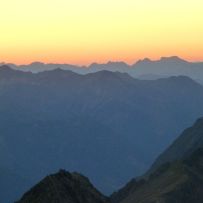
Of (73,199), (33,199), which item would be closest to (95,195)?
(73,199)

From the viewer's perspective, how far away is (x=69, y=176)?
4328 inches

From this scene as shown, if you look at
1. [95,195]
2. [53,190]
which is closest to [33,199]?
[53,190]

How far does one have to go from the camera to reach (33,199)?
102 meters

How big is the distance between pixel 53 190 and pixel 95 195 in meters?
9.36

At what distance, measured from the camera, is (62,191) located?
343 feet

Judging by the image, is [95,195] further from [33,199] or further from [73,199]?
[33,199]

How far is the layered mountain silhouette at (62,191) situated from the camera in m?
102

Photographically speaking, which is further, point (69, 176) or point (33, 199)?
point (69, 176)

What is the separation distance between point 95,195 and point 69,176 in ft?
19.5

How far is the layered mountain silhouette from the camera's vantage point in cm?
10225

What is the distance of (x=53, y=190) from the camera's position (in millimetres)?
103500

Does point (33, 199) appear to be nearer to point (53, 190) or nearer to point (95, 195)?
point (53, 190)

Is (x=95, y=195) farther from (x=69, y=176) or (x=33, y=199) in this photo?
(x=33, y=199)

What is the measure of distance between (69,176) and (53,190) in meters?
7.08
